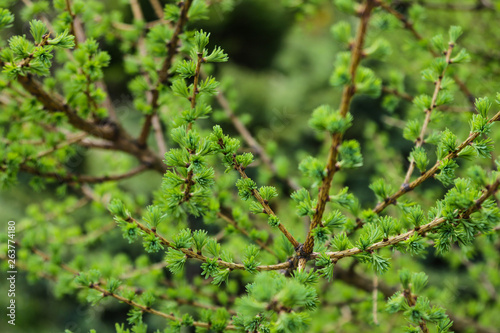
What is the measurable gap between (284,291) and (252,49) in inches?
176

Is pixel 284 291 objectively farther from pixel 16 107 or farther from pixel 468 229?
pixel 16 107

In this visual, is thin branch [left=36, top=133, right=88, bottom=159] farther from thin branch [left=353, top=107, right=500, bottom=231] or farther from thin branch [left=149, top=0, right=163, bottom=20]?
thin branch [left=353, top=107, right=500, bottom=231]

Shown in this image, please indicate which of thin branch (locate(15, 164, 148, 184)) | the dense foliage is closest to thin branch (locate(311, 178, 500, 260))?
the dense foliage

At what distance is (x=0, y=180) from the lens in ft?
2.43

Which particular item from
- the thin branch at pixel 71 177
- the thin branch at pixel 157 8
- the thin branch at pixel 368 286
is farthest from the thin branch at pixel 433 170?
the thin branch at pixel 157 8

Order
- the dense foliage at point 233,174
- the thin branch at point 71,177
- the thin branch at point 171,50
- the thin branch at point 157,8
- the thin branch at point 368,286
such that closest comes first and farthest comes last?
the dense foliage at point 233,174 < the thin branch at point 171,50 < the thin branch at point 71,177 < the thin branch at point 368,286 < the thin branch at point 157,8

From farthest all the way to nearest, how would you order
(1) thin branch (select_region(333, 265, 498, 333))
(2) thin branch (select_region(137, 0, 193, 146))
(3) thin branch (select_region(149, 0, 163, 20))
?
(3) thin branch (select_region(149, 0, 163, 20)), (1) thin branch (select_region(333, 265, 498, 333)), (2) thin branch (select_region(137, 0, 193, 146))

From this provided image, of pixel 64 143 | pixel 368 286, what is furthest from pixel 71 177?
pixel 368 286

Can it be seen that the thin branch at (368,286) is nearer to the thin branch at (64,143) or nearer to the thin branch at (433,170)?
the thin branch at (433,170)

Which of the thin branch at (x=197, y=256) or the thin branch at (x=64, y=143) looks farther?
the thin branch at (x=64, y=143)

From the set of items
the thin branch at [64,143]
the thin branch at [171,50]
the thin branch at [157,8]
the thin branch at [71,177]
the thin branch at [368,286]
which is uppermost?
the thin branch at [157,8]

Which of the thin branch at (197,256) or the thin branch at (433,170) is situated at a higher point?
the thin branch at (433,170)

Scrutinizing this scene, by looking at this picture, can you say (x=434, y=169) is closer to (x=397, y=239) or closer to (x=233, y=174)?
(x=397, y=239)

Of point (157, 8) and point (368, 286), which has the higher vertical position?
point (157, 8)
